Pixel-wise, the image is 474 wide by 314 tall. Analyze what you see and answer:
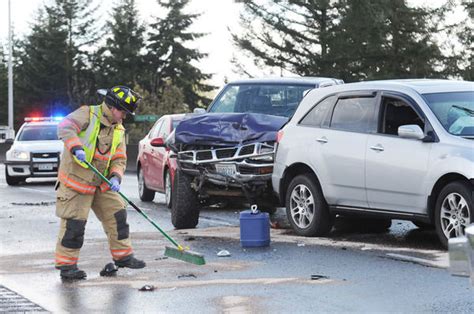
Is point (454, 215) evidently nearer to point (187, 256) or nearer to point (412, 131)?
point (412, 131)

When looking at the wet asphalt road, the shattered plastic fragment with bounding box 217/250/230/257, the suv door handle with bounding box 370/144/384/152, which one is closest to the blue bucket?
the wet asphalt road

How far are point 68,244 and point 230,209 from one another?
7.65 m

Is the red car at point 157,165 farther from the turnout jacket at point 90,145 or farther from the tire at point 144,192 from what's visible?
the turnout jacket at point 90,145

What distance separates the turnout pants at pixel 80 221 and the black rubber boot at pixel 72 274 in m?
0.03

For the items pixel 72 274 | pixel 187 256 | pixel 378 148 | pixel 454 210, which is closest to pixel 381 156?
pixel 378 148

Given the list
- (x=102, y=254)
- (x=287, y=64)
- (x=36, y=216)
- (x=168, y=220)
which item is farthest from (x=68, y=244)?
(x=287, y=64)

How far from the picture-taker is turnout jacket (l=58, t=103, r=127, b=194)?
30.5 feet

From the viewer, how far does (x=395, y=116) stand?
11141 mm

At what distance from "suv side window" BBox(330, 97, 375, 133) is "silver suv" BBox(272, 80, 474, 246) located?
0.5 inches

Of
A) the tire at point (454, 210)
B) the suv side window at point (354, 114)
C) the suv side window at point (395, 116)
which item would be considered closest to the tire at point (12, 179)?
the suv side window at point (354, 114)

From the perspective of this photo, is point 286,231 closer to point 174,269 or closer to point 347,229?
point 347,229

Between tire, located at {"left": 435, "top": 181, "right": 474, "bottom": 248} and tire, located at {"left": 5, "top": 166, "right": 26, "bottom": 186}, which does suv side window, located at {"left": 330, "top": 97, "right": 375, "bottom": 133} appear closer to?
tire, located at {"left": 435, "top": 181, "right": 474, "bottom": 248}

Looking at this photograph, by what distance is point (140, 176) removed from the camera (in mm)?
18828

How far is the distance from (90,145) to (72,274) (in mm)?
1163
